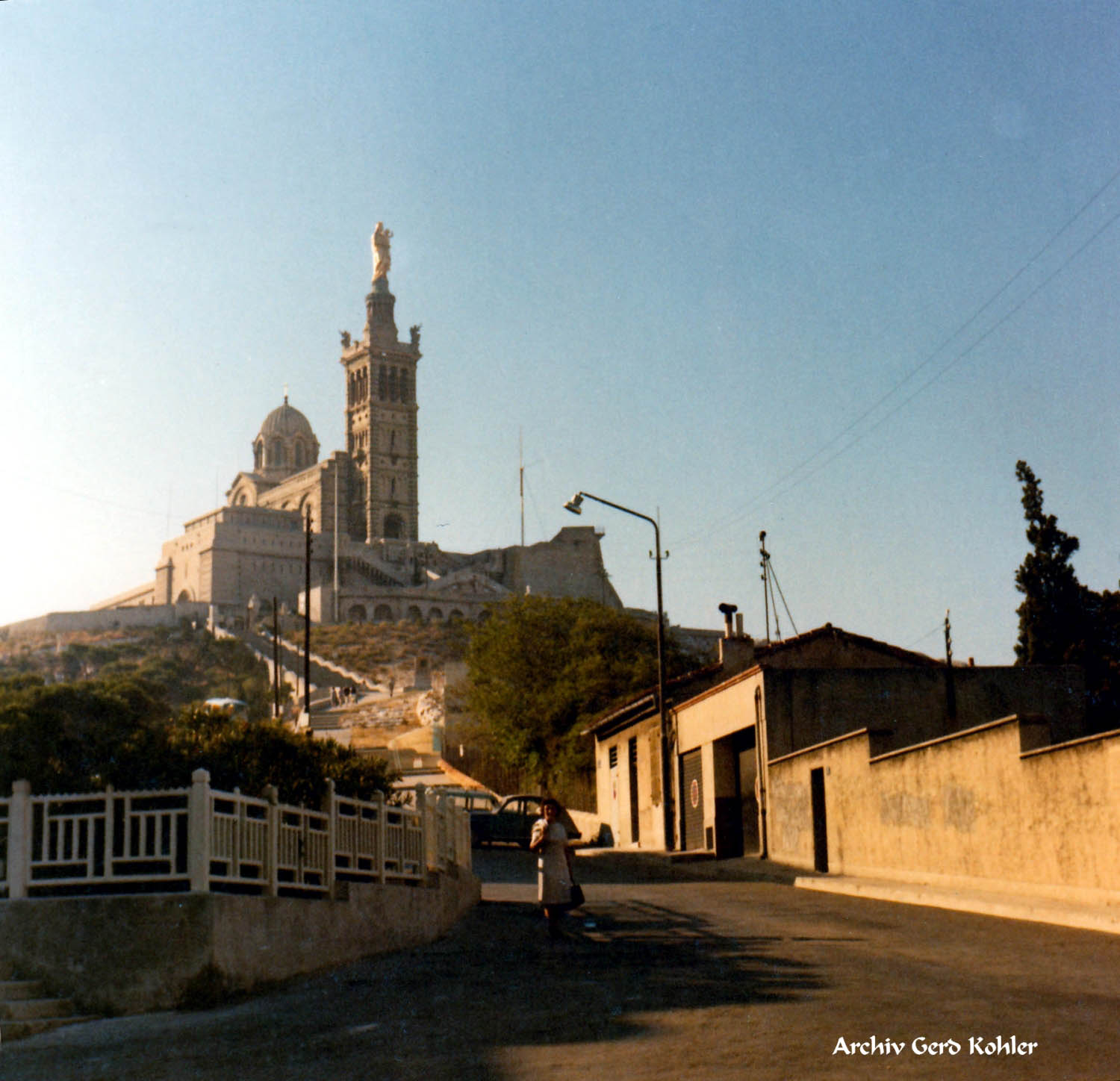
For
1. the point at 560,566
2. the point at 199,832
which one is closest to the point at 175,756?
the point at 199,832

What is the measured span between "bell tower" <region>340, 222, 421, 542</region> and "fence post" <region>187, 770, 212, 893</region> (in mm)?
163874

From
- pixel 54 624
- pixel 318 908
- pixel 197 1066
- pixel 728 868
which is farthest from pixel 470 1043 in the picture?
pixel 54 624

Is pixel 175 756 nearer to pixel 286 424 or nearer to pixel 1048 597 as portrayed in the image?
pixel 1048 597

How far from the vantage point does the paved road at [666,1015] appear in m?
7.17

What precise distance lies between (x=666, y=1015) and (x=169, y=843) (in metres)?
4.35

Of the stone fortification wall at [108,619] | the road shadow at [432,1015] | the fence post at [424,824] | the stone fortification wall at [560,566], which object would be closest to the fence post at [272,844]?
the road shadow at [432,1015]

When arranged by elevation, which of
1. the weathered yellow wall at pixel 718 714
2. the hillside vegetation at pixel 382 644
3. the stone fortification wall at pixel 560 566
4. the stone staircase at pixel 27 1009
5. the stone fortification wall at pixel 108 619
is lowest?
the stone staircase at pixel 27 1009

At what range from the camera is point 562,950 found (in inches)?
510

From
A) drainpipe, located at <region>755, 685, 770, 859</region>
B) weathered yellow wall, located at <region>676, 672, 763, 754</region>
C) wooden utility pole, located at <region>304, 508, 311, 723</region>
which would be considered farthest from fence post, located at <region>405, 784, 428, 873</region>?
wooden utility pole, located at <region>304, 508, 311, 723</region>

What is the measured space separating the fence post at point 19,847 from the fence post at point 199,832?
4.32 feet

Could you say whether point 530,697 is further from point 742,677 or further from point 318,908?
point 318,908

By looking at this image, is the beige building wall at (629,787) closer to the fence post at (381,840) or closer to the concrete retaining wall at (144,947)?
the fence post at (381,840)

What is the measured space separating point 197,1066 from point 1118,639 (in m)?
43.0

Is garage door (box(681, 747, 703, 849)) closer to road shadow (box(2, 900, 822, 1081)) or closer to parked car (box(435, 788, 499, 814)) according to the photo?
parked car (box(435, 788, 499, 814))
